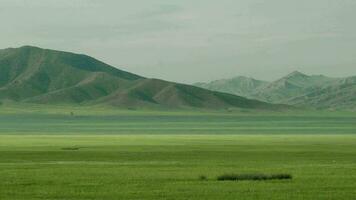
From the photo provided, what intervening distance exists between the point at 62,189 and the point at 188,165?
13.0 m

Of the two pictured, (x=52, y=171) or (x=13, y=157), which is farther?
(x=13, y=157)

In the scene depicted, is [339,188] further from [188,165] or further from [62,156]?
[62,156]

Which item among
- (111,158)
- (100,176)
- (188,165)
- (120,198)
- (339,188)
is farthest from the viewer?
(111,158)

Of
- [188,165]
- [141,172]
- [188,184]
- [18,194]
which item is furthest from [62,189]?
[188,165]

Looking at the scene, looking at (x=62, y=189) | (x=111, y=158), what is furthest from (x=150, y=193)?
(x=111, y=158)

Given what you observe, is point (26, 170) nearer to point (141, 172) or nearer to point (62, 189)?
point (141, 172)

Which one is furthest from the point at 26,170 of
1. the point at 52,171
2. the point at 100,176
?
the point at 100,176

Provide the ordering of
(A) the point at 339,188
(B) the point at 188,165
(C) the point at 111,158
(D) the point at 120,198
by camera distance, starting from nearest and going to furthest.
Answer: (D) the point at 120,198, (A) the point at 339,188, (B) the point at 188,165, (C) the point at 111,158

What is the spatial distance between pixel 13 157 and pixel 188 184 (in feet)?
71.5

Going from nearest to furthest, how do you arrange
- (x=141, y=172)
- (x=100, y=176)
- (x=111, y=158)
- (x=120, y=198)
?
(x=120, y=198), (x=100, y=176), (x=141, y=172), (x=111, y=158)

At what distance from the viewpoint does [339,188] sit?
87.7 feet

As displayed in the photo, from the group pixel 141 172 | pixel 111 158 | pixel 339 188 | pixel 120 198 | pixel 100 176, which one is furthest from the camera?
pixel 111 158

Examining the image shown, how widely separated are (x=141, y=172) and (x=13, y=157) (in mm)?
15883

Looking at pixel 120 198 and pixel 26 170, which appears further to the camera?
pixel 26 170
